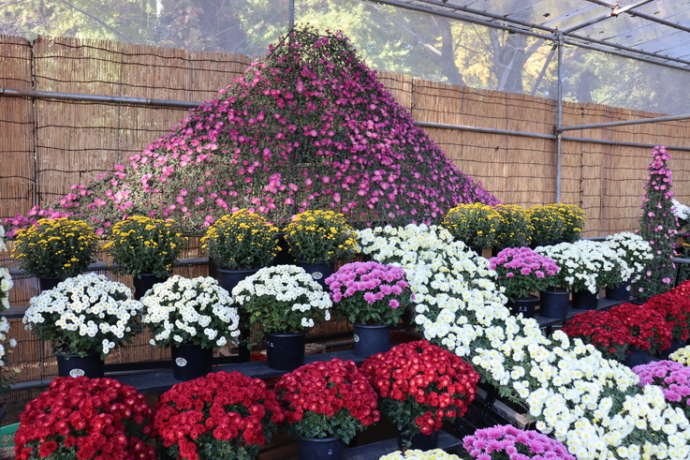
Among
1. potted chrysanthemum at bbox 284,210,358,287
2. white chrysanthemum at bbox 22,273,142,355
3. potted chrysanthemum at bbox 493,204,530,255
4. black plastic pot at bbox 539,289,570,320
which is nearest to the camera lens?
white chrysanthemum at bbox 22,273,142,355

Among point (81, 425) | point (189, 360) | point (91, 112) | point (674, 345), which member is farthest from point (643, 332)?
point (91, 112)

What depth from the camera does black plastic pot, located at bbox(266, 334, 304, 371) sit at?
2.51 m

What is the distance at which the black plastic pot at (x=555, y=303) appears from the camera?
376 centimetres

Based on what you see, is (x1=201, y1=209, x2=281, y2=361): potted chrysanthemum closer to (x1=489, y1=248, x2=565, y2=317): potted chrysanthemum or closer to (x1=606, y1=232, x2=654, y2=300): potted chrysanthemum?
(x1=489, y1=248, x2=565, y2=317): potted chrysanthemum

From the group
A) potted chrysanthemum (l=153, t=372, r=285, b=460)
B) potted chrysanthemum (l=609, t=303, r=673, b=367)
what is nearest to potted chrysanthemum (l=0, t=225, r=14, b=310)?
potted chrysanthemum (l=153, t=372, r=285, b=460)

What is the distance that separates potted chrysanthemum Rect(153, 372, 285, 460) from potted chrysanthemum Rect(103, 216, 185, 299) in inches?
39.6

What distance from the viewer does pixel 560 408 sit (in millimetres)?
2188

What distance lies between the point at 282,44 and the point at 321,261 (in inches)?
70.1

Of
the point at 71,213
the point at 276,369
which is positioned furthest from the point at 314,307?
the point at 71,213

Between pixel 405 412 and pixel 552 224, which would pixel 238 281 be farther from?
pixel 552 224

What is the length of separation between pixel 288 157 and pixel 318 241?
81 cm

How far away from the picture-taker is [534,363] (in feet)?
8.05

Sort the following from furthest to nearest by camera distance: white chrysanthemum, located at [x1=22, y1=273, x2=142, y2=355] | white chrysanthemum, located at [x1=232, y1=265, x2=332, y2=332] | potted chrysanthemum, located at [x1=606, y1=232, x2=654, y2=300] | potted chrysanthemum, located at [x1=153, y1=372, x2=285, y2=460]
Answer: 1. potted chrysanthemum, located at [x1=606, y1=232, x2=654, y2=300]
2. white chrysanthemum, located at [x1=232, y1=265, x2=332, y2=332]
3. white chrysanthemum, located at [x1=22, y1=273, x2=142, y2=355]
4. potted chrysanthemum, located at [x1=153, y1=372, x2=285, y2=460]

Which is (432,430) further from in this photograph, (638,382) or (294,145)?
(294,145)
